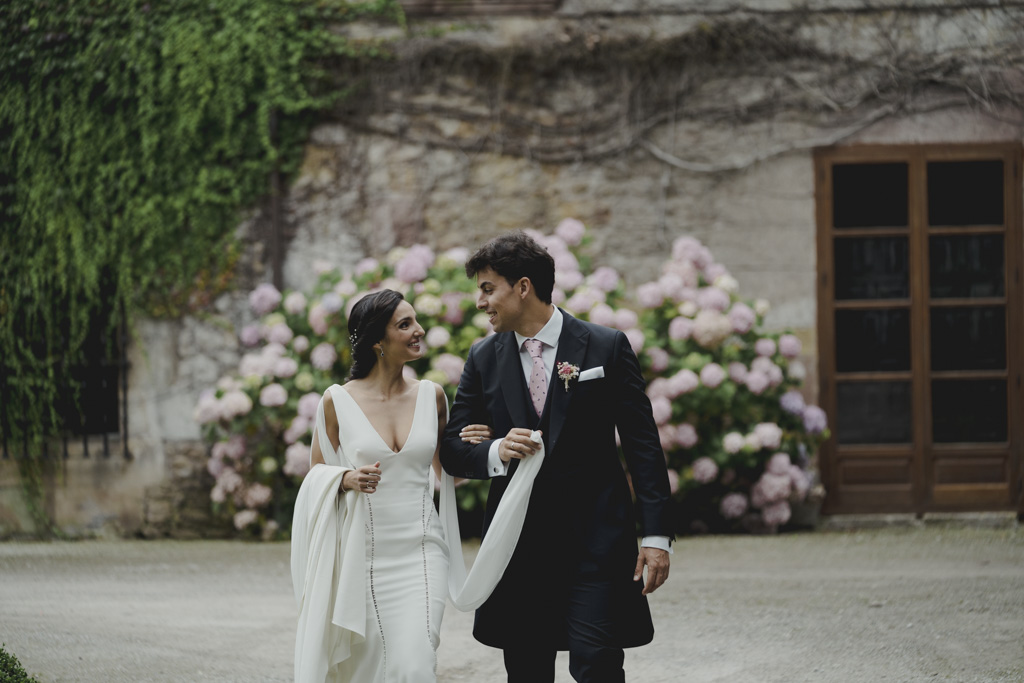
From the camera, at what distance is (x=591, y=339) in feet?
10.7

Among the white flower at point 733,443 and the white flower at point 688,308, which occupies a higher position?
the white flower at point 688,308

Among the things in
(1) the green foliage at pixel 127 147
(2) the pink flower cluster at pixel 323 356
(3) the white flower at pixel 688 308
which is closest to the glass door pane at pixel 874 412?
(3) the white flower at pixel 688 308

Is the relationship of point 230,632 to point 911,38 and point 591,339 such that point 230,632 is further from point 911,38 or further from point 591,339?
point 911,38

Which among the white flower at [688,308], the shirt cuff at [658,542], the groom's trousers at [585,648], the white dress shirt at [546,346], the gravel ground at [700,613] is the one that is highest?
the white flower at [688,308]

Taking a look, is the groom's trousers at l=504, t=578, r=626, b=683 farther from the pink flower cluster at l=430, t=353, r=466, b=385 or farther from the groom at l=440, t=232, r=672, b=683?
the pink flower cluster at l=430, t=353, r=466, b=385

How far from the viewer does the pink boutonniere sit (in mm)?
3182

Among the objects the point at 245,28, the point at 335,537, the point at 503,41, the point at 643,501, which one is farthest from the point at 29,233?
the point at 643,501

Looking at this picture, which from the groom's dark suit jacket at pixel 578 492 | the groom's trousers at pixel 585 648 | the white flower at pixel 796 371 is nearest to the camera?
the groom's trousers at pixel 585 648

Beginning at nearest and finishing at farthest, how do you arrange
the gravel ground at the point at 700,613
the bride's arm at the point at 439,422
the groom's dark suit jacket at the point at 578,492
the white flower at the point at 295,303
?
the groom's dark suit jacket at the point at 578,492, the bride's arm at the point at 439,422, the gravel ground at the point at 700,613, the white flower at the point at 295,303

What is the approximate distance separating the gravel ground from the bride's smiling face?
1493mm

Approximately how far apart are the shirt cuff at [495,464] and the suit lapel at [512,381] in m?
0.09

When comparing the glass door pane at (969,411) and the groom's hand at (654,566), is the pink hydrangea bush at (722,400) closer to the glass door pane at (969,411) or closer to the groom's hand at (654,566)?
the glass door pane at (969,411)

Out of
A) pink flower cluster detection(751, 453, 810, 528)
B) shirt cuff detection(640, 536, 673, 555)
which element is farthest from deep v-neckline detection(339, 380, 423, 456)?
pink flower cluster detection(751, 453, 810, 528)

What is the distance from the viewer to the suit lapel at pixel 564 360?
10.4 ft
